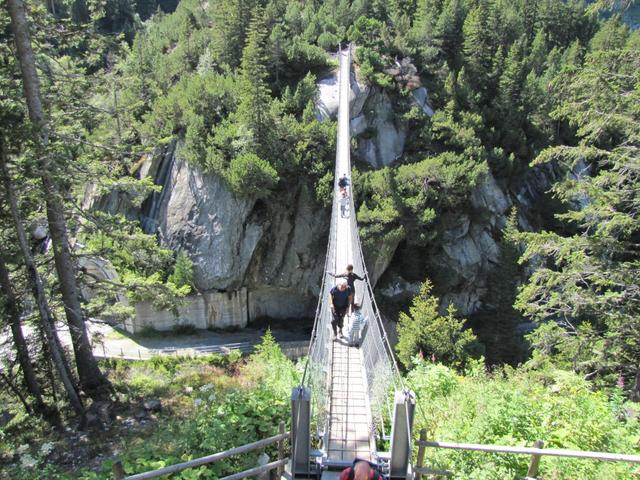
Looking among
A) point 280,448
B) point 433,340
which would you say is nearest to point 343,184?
point 433,340

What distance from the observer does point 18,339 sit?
21.4 feet

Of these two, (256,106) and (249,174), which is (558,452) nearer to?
(249,174)

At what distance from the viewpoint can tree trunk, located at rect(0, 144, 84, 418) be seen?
18.2 feet

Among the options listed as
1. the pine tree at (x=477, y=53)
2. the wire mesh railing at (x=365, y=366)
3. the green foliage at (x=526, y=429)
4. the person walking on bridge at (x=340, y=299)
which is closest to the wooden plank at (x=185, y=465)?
the wire mesh railing at (x=365, y=366)

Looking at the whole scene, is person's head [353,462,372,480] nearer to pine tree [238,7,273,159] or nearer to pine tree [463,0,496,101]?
pine tree [238,7,273,159]

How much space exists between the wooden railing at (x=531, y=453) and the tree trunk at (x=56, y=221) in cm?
531

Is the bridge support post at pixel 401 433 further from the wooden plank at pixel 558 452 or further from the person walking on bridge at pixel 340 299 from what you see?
the person walking on bridge at pixel 340 299

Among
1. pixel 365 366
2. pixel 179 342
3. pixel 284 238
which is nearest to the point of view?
A: pixel 365 366

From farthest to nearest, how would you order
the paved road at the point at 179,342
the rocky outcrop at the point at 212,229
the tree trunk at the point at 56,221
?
1. the rocky outcrop at the point at 212,229
2. the paved road at the point at 179,342
3. the tree trunk at the point at 56,221

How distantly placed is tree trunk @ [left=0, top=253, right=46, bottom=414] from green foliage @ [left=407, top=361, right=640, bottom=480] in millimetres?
5702

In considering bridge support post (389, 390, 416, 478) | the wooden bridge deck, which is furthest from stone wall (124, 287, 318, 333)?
bridge support post (389, 390, 416, 478)

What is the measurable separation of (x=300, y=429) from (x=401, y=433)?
0.70 meters

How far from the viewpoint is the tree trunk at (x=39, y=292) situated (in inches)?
218

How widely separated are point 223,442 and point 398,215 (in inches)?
581
